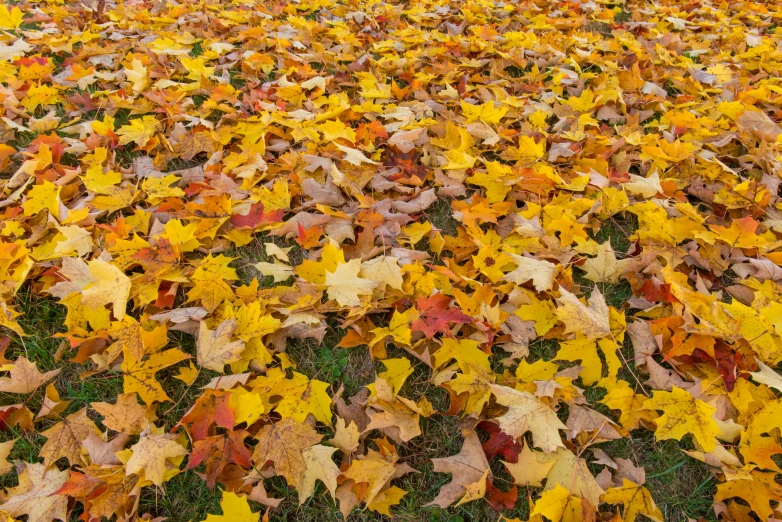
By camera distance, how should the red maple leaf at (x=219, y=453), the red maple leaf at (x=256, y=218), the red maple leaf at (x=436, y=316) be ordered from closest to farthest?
the red maple leaf at (x=219, y=453) → the red maple leaf at (x=436, y=316) → the red maple leaf at (x=256, y=218)

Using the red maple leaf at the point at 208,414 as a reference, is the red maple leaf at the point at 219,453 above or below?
below

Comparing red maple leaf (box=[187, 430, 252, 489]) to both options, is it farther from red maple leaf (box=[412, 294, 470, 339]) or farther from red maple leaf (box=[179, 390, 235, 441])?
red maple leaf (box=[412, 294, 470, 339])

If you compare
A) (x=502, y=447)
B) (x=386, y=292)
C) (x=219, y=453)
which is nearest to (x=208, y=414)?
(x=219, y=453)

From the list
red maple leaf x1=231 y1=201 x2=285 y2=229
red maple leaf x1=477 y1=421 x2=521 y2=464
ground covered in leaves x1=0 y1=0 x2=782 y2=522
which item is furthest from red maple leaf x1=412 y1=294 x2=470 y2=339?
red maple leaf x1=231 y1=201 x2=285 y2=229

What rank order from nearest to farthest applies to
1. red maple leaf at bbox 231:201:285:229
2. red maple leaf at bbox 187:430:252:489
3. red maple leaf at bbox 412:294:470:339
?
red maple leaf at bbox 187:430:252:489 → red maple leaf at bbox 412:294:470:339 → red maple leaf at bbox 231:201:285:229

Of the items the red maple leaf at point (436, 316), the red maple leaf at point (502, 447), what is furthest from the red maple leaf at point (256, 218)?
the red maple leaf at point (502, 447)

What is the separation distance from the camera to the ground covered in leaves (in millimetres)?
1489

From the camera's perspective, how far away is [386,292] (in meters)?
1.94

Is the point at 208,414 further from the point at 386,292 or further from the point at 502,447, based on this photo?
the point at 502,447

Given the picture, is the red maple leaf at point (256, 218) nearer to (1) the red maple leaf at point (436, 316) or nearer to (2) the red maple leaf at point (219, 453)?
(1) the red maple leaf at point (436, 316)

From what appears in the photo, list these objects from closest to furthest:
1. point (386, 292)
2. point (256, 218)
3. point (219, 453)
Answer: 1. point (219, 453)
2. point (386, 292)
3. point (256, 218)

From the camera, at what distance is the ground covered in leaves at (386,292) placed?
4.89 ft

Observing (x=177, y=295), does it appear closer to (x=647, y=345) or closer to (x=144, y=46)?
(x=647, y=345)

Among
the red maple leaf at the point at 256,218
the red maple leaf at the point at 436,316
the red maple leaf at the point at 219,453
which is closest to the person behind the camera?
the red maple leaf at the point at 219,453
